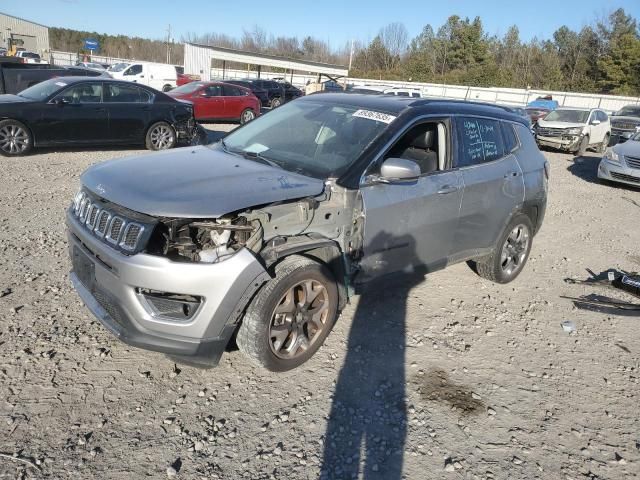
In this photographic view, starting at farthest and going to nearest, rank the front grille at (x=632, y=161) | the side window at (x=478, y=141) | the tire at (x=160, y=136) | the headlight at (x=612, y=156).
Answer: the headlight at (x=612, y=156)
the front grille at (x=632, y=161)
the tire at (x=160, y=136)
the side window at (x=478, y=141)

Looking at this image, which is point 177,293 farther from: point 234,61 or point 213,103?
point 234,61

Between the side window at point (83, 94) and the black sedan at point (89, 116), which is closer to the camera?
the black sedan at point (89, 116)

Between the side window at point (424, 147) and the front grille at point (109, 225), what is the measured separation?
6.97 ft

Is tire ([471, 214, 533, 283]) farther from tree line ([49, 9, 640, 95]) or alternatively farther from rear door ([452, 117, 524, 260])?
tree line ([49, 9, 640, 95])

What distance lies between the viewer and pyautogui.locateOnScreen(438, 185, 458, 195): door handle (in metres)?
4.02

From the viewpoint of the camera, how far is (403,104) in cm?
404

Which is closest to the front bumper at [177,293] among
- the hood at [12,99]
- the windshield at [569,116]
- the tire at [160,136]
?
the hood at [12,99]

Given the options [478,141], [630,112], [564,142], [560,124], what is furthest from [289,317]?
[630,112]

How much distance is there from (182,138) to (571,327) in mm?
9331

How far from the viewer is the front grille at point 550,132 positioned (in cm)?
1648

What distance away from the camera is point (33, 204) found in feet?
21.4

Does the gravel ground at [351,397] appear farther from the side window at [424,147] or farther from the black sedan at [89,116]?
the black sedan at [89,116]

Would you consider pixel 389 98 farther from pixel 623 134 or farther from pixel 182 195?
pixel 623 134

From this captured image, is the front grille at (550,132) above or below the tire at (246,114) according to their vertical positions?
above
